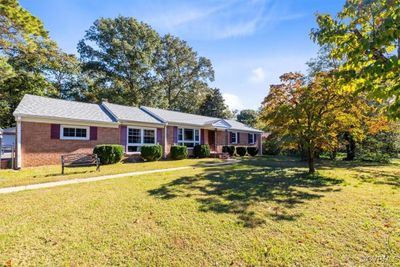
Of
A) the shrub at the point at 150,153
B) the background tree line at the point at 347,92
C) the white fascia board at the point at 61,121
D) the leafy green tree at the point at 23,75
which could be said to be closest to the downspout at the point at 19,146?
the white fascia board at the point at 61,121

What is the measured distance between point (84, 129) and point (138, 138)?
164 inches

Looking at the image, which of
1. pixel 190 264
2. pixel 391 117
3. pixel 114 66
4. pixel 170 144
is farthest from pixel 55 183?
pixel 114 66

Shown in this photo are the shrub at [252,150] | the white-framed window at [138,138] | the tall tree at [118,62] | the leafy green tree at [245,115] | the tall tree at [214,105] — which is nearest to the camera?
the white-framed window at [138,138]

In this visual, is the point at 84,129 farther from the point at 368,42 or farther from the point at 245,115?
the point at 245,115

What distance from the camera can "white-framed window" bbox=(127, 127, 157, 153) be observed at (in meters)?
17.5

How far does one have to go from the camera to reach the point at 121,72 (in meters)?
34.1

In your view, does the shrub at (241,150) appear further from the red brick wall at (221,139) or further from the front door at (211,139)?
the front door at (211,139)

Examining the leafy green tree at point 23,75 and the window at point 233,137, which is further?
the window at point 233,137

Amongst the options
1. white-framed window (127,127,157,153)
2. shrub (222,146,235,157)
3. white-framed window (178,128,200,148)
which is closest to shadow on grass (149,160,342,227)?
white-framed window (127,127,157,153)

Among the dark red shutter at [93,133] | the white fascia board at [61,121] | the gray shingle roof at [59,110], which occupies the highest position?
the gray shingle roof at [59,110]

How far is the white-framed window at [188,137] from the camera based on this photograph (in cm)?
2091

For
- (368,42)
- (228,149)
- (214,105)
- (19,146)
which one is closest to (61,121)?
(19,146)

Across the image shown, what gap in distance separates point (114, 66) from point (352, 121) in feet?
106

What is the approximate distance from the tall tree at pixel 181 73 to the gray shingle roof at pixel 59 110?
76.3ft
